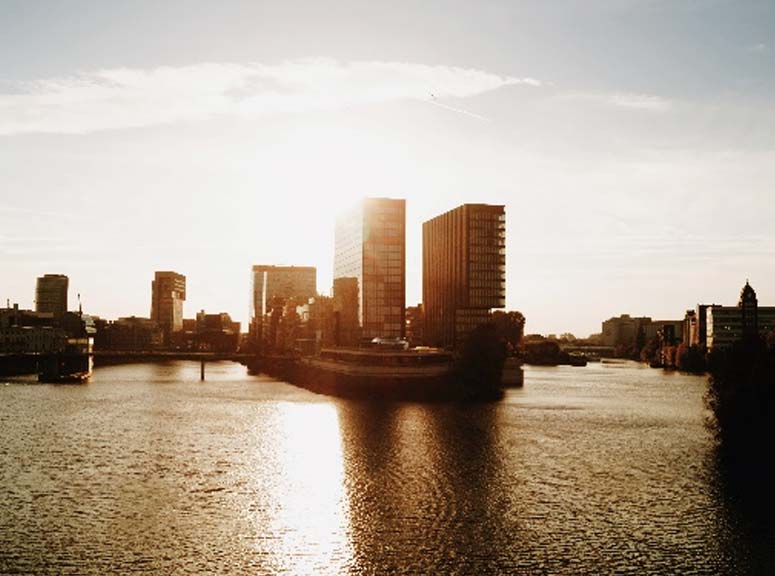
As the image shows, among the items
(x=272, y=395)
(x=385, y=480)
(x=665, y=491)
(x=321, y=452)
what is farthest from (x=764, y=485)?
(x=272, y=395)

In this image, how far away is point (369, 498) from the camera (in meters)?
62.1

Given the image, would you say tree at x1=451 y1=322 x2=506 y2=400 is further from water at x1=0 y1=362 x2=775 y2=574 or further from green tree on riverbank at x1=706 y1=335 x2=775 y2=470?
green tree on riverbank at x1=706 y1=335 x2=775 y2=470

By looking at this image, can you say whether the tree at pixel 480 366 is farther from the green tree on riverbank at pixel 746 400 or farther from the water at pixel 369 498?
the green tree on riverbank at pixel 746 400

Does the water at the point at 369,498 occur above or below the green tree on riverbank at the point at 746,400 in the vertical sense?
below

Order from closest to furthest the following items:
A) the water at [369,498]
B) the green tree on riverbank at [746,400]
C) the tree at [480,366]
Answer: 1. the water at [369,498]
2. the green tree on riverbank at [746,400]
3. the tree at [480,366]

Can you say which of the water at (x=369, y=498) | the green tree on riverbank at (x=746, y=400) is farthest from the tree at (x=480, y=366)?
the green tree on riverbank at (x=746, y=400)

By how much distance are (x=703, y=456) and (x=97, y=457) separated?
61319 mm

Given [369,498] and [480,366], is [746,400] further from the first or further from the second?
[480,366]

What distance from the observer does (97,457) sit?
7912 centimetres

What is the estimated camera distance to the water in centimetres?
4650

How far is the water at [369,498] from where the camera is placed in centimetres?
4650

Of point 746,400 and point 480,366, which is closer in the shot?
point 746,400

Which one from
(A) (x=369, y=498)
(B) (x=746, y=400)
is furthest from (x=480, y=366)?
(A) (x=369, y=498)

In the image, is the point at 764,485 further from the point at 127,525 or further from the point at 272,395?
the point at 272,395
